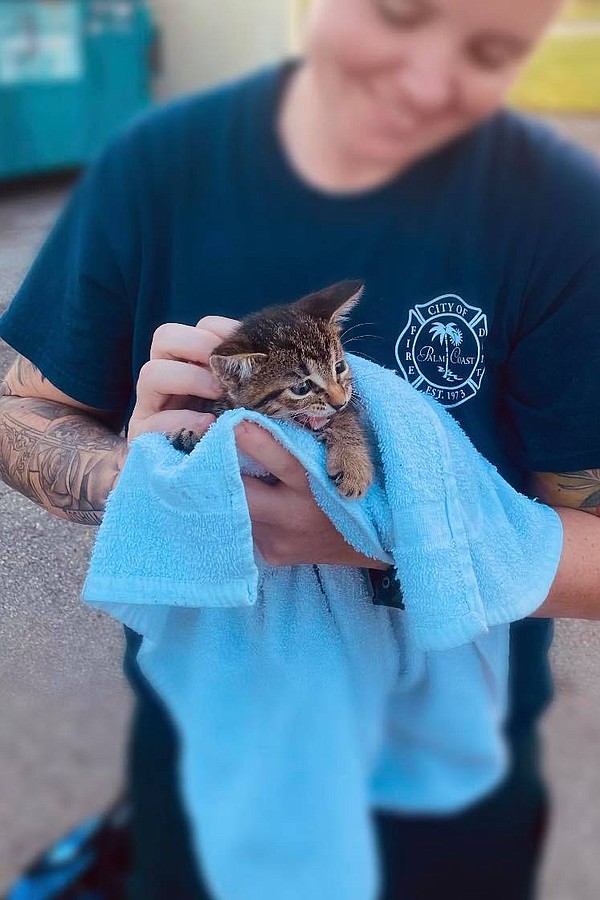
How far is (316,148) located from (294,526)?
1.06ft

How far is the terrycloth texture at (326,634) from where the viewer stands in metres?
0.58

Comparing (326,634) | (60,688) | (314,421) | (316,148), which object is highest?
(316,148)

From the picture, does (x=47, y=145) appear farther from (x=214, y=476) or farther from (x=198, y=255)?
(x=214, y=476)

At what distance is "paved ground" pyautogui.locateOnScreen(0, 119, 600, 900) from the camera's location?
0.73m

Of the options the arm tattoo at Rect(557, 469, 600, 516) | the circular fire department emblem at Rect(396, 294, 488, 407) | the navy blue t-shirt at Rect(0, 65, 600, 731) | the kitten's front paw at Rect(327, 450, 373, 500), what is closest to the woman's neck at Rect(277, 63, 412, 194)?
the navy blue t-shirt at Rect(0, 65, 600, 731)

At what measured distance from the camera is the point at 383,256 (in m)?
0.61

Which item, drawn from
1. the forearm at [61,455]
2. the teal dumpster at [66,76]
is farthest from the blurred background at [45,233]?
the forearm at [61,455]

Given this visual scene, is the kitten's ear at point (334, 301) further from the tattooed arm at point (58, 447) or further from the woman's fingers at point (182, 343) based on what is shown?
the tattooed arm at point (58, 447)

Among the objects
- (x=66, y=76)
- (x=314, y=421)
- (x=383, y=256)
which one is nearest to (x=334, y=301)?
(x=383, y=256)

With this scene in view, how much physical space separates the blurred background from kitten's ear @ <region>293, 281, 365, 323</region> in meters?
0.19

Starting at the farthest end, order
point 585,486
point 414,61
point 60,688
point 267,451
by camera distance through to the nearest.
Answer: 1. point 60,688
2. point 585,486
3. point 267,451
4. point 414,61

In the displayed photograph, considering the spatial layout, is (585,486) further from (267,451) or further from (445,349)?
(267,451)

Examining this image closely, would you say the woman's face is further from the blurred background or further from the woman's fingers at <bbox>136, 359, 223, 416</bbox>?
the woman's fingers at <bbox>136, 359, 223, 416</bbox>

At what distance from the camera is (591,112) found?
0.56 m
